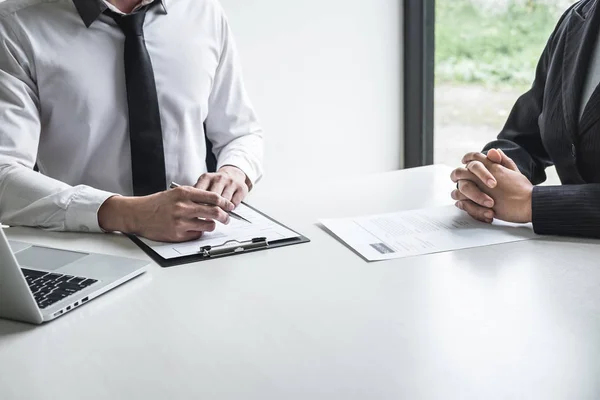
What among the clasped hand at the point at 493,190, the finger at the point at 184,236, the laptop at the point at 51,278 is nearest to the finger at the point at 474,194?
the clasped hand at the point at 493,190

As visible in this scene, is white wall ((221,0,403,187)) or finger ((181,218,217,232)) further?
white wall ((221,0,403,187))

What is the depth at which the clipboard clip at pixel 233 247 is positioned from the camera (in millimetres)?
1350

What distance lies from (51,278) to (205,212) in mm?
327

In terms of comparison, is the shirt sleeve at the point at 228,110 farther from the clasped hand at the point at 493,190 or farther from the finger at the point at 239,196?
the clasped hand at the point at 493,190

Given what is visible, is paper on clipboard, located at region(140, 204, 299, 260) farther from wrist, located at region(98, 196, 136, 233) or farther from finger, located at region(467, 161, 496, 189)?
finger, located at region(467, 161, 496, 189)

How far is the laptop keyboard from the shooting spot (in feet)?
3.74

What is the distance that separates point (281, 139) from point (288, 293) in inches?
91.9

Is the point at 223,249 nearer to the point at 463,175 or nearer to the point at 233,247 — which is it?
the point at 233,247

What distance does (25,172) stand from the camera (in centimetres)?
160

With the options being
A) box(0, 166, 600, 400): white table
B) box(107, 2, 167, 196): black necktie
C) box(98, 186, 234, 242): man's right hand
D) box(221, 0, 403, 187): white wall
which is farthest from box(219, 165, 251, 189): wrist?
box(221, 0, 403, 187): white wall

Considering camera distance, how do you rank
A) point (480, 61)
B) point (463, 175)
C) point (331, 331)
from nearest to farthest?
1. point (331, 331)
2. point (463, 175)
3. point (480, 61)

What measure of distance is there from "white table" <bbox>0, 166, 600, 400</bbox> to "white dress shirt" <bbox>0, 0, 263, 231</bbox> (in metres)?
0.45

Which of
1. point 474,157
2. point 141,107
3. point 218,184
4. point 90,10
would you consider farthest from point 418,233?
point 90,10

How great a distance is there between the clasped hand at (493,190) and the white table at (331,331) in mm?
103
